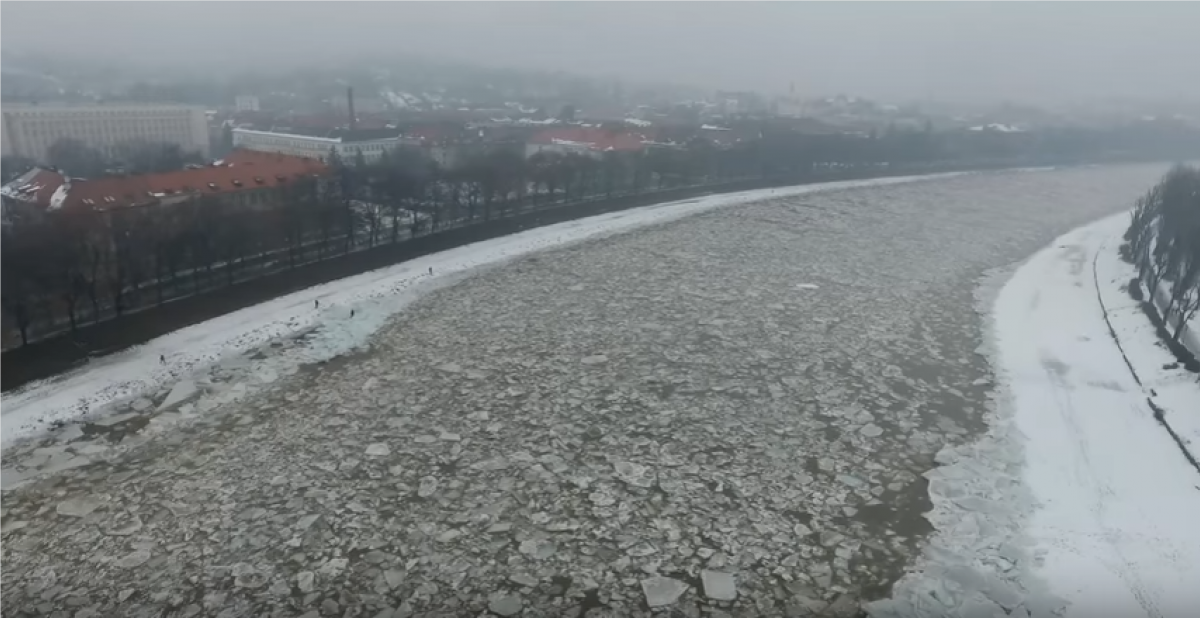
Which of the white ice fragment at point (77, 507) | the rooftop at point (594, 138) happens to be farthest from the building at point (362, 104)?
the white ice fragment at point (77, 507)

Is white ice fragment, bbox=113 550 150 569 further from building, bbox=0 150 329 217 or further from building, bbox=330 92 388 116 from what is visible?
building, bbox=330 92 388 116

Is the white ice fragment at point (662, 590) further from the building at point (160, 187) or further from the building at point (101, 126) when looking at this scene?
the building at point (101, 126)

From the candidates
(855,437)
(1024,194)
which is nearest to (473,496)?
(855,437)

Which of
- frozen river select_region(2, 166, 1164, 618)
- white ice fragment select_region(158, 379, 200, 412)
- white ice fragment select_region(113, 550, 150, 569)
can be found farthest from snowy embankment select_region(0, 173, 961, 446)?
white ice fragment select_region(113, 550, 150, 569)

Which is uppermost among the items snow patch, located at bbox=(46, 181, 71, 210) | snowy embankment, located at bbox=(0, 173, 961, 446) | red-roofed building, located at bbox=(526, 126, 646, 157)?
red-roofed building, located at bbox=(526, 126, 646, 157)

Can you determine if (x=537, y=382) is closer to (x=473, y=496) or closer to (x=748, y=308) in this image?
(x=473, y=496)

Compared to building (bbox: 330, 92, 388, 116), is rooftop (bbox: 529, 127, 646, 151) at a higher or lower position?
higher
